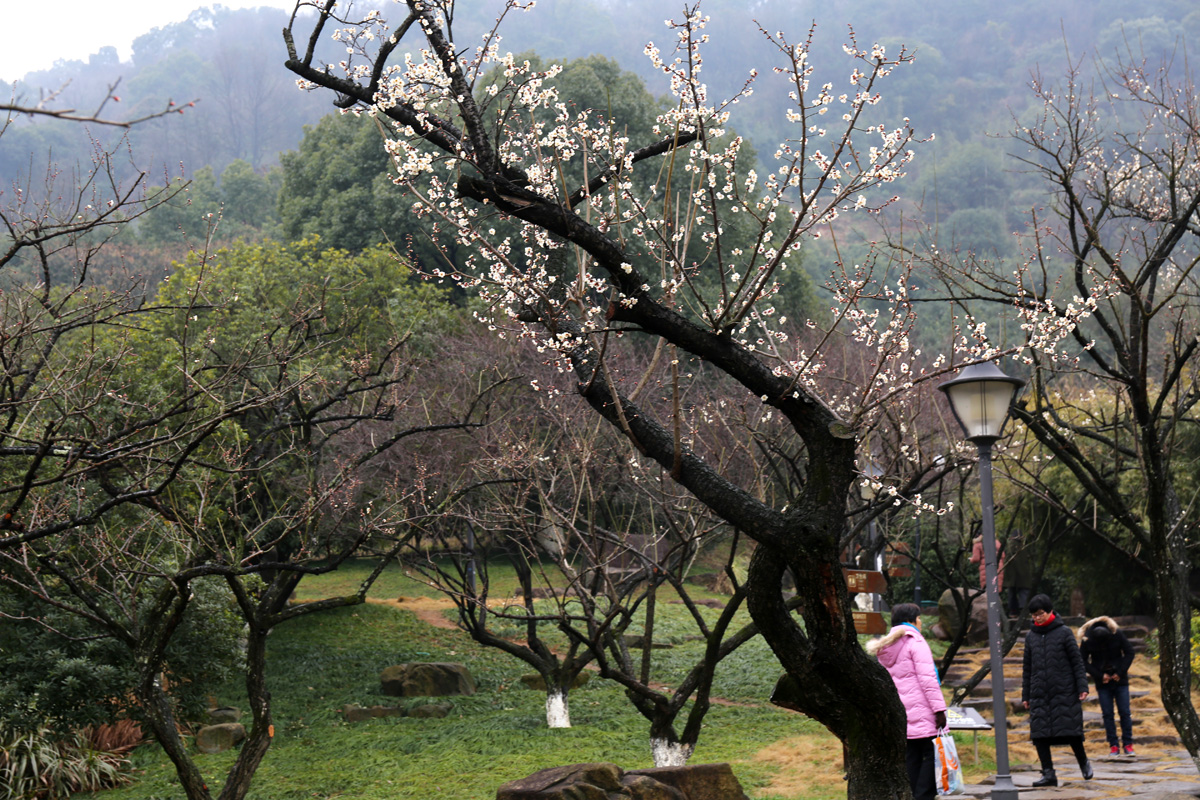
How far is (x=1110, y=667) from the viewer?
32.7ft

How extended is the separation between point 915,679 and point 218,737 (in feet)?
33.5

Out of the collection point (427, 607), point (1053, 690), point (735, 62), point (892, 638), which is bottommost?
point (427, 607)

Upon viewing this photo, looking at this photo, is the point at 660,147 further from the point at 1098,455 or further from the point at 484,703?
the point at 1098,455

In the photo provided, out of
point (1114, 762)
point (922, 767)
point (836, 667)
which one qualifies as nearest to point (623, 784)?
point (922, 767)

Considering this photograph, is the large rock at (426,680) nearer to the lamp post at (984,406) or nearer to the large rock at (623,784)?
the large rock at (623,784)

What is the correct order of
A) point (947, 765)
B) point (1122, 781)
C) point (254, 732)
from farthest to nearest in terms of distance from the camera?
point (1122, 781) < point (947, 765) < point (254, 732)

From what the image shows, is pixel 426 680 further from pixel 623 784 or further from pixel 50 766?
pixel 623 784

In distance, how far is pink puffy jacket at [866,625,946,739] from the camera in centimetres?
682

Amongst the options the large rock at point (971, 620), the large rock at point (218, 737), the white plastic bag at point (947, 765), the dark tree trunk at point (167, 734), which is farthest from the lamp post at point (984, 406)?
the large rock at point (971, 620)

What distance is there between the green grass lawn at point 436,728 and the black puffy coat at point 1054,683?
2096 mm

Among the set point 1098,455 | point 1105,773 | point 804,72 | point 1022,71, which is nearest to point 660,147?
point 804,72

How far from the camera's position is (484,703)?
1593cm

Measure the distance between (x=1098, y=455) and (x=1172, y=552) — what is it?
10366 millimetres

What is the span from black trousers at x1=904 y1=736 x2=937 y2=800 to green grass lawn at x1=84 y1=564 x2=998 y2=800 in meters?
2.52
